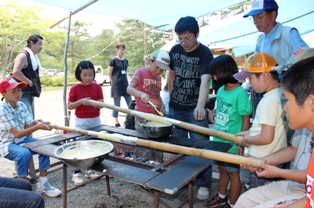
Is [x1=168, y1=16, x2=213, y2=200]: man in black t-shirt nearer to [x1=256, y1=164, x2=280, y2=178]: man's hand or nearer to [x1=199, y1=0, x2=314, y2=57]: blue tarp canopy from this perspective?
[x1=256, y1=164, x2=280, y2=178]: man's hand

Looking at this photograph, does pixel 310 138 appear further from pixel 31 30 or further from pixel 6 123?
pixel 31 30

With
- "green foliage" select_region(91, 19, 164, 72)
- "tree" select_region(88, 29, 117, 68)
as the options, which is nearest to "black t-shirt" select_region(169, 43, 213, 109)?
"green foliage" select_region(91, 19, 164, 72)

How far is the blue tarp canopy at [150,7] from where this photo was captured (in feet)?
12.4

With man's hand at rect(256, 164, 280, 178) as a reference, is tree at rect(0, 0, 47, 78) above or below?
above

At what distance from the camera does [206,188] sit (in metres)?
2.69

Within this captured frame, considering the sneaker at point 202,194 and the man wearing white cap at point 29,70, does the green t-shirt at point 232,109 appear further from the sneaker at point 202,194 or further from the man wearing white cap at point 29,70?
the man wearing white cap at point 29,70

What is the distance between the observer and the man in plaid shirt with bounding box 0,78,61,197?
251 centimetres

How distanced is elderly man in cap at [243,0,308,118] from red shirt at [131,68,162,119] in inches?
49.6

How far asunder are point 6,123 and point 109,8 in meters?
2.56

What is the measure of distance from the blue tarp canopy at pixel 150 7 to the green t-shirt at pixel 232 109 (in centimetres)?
241

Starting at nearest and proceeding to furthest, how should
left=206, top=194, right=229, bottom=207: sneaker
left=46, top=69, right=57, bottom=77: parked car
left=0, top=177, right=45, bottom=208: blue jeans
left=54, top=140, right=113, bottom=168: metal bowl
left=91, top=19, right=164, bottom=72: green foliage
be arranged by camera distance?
1. left=0, top=177, right=45, bottom=208: blue jeans
2. left=54, top=140, right=113, bottom=168: metal bowl
3. left=206, top=194, right=229, bottom=207: sneaker
4. left=46, top=69, right=57, bottom=77: parked car
5. left=91, top=19, right=164, bottom=72: green foliage

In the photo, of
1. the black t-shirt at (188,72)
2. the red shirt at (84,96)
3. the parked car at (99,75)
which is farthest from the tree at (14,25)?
the black t-shirt at (188,72)

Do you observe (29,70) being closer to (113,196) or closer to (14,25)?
(113,196)

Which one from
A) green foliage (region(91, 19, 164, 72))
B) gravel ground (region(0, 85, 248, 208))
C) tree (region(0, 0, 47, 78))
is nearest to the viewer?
gravel ground (region(0, 85, 248, 208))
